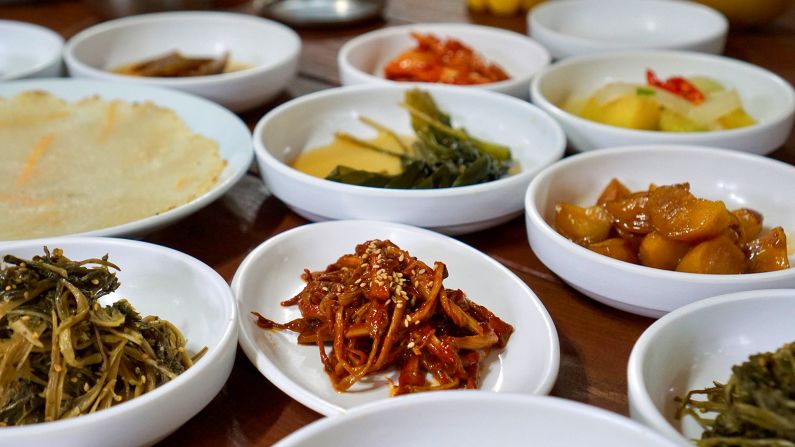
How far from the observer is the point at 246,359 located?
4.83 ft

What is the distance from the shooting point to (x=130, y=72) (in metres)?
2.81

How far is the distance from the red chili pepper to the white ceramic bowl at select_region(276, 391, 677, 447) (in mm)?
1635

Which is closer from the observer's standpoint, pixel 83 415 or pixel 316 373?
pixel 83 415

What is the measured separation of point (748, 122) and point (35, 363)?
2030mm

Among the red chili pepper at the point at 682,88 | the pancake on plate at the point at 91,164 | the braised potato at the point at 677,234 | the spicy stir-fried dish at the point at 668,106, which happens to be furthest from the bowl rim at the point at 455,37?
the braised potato at the point at 677,234

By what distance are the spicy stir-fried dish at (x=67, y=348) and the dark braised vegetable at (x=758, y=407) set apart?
0.85m

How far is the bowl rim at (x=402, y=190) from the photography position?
69.7 inches

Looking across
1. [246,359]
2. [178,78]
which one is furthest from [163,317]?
[178,78]

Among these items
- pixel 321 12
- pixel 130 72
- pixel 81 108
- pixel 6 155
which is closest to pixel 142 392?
pixel 6 155

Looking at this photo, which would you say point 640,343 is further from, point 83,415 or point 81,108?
point 81,108

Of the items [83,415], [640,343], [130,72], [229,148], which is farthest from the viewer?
[130,72]

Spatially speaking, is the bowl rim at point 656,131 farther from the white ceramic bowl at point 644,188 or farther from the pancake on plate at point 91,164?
the pancake on plate at point 91,164

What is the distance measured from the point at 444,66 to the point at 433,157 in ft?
2.43

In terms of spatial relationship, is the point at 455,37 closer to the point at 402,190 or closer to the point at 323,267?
the point at 402,190
